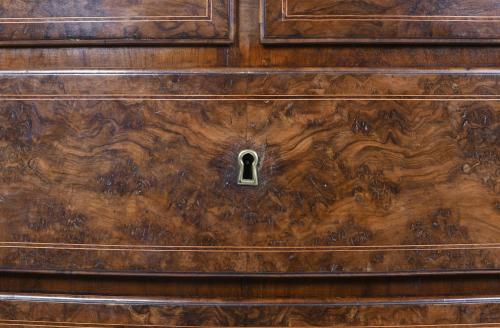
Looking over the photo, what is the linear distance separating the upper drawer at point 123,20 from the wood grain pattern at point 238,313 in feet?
0.96

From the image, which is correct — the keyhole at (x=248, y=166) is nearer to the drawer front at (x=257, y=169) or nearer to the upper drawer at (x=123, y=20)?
the drawer front at (x=257, y=169)

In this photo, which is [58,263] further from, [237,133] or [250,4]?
[250,4]

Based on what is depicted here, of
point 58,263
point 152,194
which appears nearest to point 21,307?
point 58,263

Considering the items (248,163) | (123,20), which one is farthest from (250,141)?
(123,20)

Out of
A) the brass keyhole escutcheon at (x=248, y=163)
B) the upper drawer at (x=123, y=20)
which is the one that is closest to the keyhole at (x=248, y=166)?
the brass keyhole escutcheon at (x=248, y=163)

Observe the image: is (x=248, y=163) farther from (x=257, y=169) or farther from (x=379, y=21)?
(x=379, y=21)

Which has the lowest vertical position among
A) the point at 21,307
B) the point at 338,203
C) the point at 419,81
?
the point at 21,307

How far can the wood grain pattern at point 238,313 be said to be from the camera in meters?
0.59

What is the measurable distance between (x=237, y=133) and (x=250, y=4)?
0.14 metres

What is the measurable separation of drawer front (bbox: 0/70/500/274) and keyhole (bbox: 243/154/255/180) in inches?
0.4

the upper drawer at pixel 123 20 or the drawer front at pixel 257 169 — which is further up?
the upper drawer at pixel 123 20

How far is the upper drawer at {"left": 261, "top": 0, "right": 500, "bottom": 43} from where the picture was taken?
56 cm

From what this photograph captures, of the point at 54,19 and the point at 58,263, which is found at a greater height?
the point at 54,19

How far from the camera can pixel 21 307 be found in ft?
1.95
